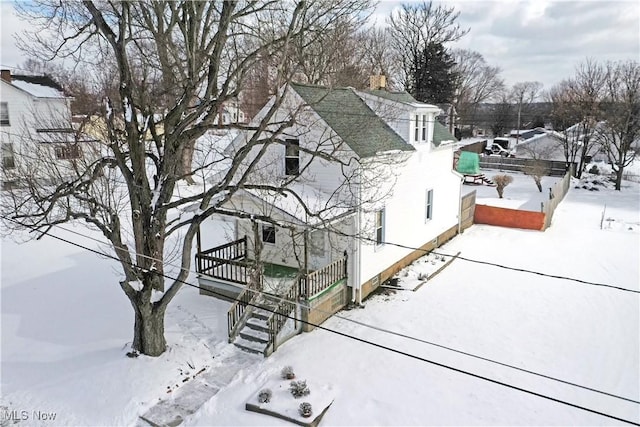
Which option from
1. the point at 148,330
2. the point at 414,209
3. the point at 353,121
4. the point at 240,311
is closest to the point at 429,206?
the point at 414,209

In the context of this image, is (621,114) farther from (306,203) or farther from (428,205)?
(306,203)

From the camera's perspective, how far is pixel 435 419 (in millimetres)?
8750

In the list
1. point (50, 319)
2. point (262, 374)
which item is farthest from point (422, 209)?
point (50, 319)

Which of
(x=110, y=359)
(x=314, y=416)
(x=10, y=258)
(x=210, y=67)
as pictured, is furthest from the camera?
(x=10, y=258)

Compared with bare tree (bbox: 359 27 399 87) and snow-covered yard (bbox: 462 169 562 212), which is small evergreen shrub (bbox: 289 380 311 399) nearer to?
snow-covered yard (bbox: 462 169 562 212)

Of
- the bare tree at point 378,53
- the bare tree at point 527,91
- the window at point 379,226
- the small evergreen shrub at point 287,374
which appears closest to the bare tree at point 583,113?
the bare tree at point 378,53

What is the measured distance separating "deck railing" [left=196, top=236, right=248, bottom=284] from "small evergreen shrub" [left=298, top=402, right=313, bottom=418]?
4.60 meters

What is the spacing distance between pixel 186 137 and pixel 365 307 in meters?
7.04

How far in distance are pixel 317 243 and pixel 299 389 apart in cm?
547

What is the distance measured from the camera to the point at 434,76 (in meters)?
46.2

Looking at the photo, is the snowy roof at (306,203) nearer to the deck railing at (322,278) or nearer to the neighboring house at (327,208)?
the neighboring house at (327,208)

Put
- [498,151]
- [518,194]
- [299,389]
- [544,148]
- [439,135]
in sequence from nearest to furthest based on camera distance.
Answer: [299,389] → [439,135] → [518,194] → [544,148] → [498,151]

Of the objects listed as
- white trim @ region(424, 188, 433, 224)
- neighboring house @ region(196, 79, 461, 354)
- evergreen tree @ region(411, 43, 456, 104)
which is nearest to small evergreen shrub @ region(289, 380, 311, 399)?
neighboring house @ region(196, 79, 461, 354)

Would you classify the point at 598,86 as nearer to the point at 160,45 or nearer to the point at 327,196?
the point at 327,196
